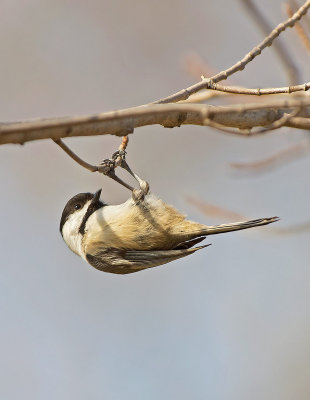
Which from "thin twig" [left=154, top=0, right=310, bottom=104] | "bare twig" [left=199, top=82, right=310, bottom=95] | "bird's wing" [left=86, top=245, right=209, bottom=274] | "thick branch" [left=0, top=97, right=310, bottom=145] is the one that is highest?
"thin twig" [left=154, top=0, right=310, bottom=104]

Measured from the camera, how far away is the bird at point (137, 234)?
343 cm

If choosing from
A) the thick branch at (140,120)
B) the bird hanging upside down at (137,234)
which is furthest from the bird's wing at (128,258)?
the thick branch at (140,120)

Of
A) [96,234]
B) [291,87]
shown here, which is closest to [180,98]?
[291,87]

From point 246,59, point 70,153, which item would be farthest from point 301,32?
point 70,153

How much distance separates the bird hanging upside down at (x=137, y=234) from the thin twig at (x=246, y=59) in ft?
3.19

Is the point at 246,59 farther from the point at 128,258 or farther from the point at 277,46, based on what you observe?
the point at 128,258

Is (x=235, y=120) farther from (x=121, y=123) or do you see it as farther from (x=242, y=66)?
(x=121, y=123)

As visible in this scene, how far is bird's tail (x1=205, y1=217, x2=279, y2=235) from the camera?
3065 mm

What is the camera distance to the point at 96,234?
3564 millimetres

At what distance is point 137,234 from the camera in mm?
3498

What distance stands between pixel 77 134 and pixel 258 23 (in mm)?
689

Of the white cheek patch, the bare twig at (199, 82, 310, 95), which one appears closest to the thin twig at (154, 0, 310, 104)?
the bare twig at (199, 82, 310, 95)

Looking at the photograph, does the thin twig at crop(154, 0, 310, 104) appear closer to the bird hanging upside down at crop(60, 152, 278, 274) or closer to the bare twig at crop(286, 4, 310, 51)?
the bare twig at crop(286, 4, 310, 51)

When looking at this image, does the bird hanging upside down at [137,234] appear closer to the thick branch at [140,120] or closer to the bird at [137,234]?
the bird at [137,234]
